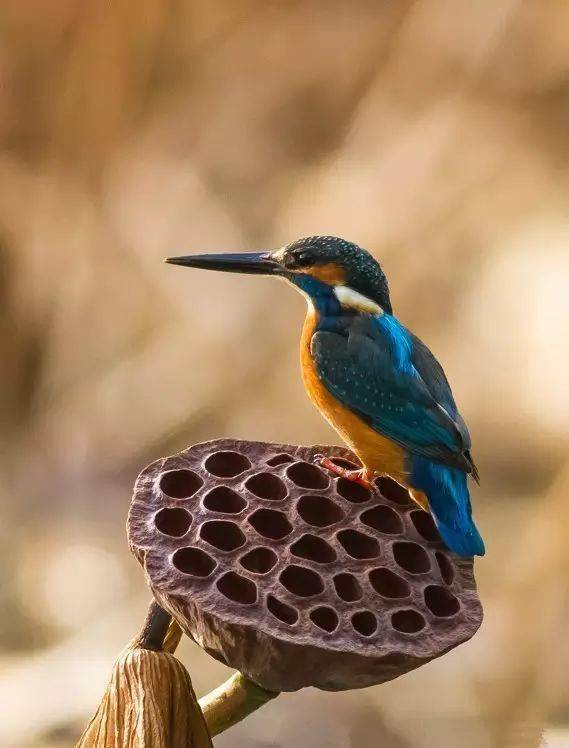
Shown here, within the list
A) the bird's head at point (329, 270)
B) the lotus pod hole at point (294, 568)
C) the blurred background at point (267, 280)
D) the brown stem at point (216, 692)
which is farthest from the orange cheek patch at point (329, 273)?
the blurred background at point (267, 280)

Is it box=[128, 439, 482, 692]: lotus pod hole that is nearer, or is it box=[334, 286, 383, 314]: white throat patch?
box=[128, 439, 482, 692]: lotus pod hole

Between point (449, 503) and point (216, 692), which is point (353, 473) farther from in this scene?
point (216, 692)

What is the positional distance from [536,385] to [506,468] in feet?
0.46

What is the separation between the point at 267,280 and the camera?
150cm

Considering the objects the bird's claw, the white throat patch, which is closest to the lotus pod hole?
the bird's claw

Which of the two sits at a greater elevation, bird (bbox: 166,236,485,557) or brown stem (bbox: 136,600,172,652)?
bird (bbox: 166,236,485,557)

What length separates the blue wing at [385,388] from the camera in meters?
0.75

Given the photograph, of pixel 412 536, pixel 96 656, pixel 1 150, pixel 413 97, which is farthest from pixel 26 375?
pixel 412 536

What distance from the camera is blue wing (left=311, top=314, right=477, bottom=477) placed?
0.75 meters

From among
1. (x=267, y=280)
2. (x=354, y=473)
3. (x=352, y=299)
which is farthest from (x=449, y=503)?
(x=267, y=280)

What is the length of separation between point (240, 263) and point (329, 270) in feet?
0.26

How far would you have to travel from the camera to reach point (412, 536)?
0.71 meters

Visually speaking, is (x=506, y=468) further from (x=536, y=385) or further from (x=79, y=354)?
(x=79, y=354)

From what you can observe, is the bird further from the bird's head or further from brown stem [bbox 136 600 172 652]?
brown stem [bbox 136 600 172 652]
